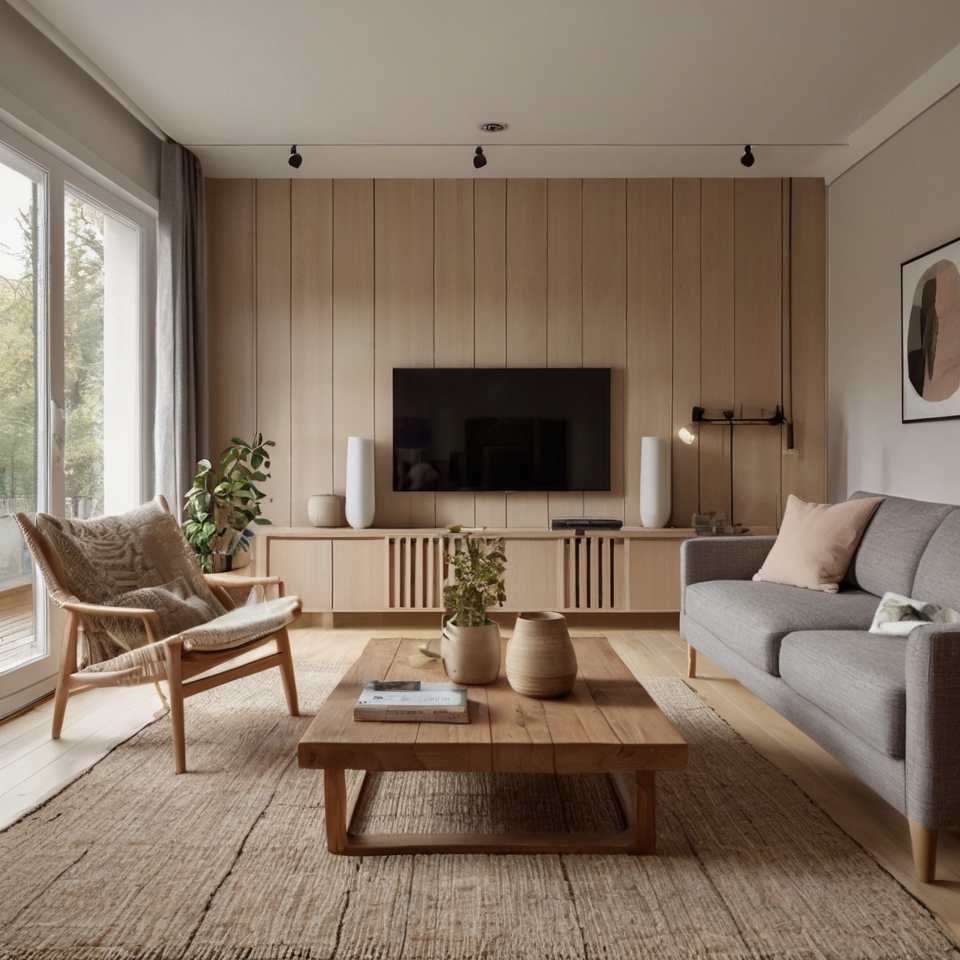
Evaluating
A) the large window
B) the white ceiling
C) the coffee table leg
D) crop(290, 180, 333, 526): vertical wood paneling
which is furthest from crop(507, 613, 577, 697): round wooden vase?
crop(290, 180, 333, 526): vertical wood paneling

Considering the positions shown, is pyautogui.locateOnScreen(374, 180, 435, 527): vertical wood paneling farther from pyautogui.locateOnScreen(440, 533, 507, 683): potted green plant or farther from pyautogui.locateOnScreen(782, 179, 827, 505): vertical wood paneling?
pyautogui.locateOnScreen(440, 533, 507, 683): potted green plant

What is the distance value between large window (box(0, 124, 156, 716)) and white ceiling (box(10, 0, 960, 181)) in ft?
1.92

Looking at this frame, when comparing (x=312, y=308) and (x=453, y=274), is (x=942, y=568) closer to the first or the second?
(x=453, y=274)

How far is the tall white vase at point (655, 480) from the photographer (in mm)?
4715

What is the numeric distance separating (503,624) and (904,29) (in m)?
3.50

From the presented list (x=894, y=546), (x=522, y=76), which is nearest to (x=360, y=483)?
(x=522, y=76)

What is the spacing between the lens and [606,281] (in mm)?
4949

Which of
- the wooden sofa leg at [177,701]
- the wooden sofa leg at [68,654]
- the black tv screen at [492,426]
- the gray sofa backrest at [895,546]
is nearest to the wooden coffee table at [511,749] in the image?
the wooden sofa leg at [177,701]

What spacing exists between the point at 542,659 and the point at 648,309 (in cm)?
327

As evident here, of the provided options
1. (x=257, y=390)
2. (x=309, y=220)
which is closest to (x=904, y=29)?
(x=309, y=220)

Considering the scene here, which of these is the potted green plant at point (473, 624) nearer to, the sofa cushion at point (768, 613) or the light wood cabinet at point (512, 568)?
→ the sofa cushion at point (768, 613)

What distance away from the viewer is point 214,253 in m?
4.97

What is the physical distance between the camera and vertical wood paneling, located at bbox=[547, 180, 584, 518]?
4.95 m

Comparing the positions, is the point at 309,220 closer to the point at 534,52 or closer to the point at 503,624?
the point at 534,52
